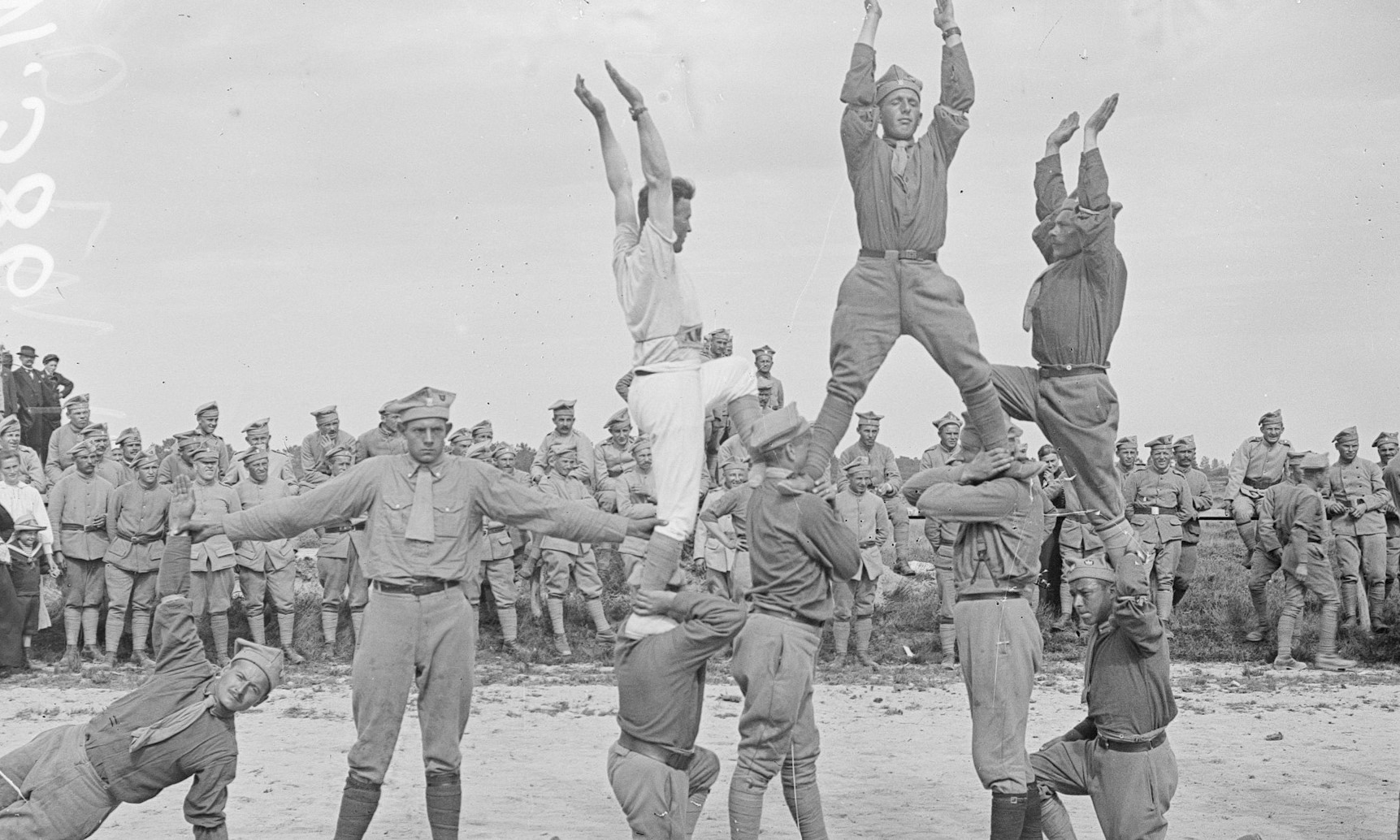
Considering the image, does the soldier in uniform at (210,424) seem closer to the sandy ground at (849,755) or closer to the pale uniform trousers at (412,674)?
the sandy ground at (849,755)

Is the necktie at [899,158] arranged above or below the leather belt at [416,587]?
above

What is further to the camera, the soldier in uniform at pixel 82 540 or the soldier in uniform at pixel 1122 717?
the soldier in uniform at pixel 82 540

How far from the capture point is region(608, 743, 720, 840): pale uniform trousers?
241 inches

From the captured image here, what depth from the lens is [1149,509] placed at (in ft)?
48.0

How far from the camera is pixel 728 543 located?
12.5 metres

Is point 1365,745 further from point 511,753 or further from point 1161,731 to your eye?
point 511,753

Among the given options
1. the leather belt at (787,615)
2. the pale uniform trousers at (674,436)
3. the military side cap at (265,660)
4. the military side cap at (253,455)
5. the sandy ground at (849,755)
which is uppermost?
the military side cap at (253,455)

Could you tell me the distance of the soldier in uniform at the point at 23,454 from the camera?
13.6 metres

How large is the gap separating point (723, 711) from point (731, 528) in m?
1.80

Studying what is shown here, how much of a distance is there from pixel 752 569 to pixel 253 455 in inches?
299

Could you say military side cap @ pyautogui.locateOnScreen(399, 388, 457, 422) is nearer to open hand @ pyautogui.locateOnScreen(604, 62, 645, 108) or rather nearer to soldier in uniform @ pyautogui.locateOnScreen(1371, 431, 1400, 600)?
open hand @ pyautogui.locateOnScreen(604, 62, 645, 108)

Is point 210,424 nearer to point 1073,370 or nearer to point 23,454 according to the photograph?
point 23,454

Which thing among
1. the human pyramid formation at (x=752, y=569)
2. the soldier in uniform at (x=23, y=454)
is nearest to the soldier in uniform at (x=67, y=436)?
the soldier in uniform at (x=23, y=454)

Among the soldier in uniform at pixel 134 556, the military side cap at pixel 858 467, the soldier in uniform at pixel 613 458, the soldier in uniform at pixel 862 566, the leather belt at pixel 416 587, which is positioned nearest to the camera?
the leather belt at pixel 416 587
